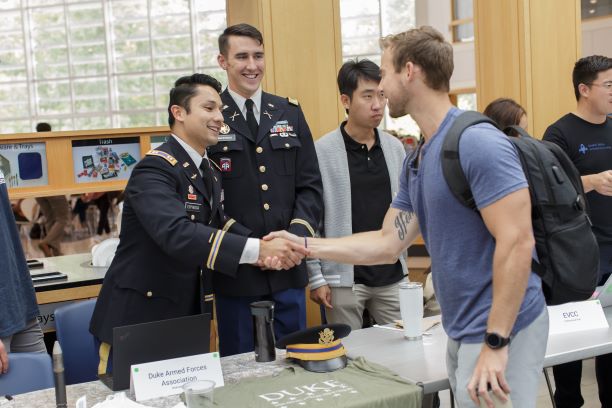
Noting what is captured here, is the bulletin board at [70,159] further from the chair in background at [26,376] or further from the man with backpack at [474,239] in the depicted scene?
the man with backpack at [474,239]

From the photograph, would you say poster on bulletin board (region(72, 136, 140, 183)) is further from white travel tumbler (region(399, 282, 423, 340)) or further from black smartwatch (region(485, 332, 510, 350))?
black smartwatch (region(485, 332, 510, 350))

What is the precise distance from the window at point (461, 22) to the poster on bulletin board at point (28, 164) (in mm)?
12187

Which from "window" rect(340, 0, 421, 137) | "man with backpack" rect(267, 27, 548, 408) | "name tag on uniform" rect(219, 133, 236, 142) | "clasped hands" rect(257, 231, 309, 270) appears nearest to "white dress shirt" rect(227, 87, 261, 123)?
"name tag on uniform" rect(219, 133, 236, 142)

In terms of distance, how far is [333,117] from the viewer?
4.50 m

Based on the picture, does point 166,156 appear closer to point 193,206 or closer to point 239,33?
point 193,206

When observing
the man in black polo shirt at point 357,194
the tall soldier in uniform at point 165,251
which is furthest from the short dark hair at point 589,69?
the tall soldier in uniform at point 165,251

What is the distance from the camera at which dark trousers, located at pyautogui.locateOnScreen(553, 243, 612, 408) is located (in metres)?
3.90

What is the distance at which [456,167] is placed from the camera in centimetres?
200

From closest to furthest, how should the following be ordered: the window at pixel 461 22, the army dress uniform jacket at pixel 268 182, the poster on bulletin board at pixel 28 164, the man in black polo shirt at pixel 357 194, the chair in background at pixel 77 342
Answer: the chair in background at pixel 77 342 → the army dress uniform jacket at pixel 268 182 → the man in black polo shirt at pixel 357 194 → the poster on bulletin board at pixel 28 164 → the window at pixel 461 22

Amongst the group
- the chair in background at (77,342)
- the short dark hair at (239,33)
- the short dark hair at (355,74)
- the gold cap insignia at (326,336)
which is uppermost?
the short dark hair at (239,33)

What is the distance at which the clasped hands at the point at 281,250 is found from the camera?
9.64 feet

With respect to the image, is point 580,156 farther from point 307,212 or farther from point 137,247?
point 137,247

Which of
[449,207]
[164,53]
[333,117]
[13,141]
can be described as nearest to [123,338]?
[449,207]

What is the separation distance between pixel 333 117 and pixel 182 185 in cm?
179
